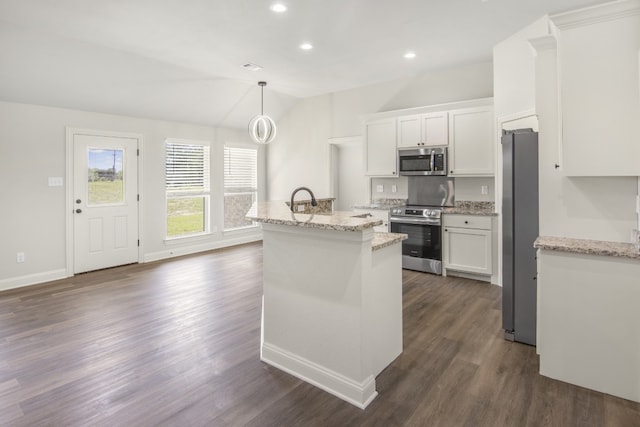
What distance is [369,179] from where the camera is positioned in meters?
6.12

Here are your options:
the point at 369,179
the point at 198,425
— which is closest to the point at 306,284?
the point at 198,425

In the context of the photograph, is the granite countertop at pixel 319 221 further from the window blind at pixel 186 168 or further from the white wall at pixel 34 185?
the window blind at pixel 186 168

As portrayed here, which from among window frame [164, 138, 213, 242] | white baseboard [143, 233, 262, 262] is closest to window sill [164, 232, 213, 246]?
window frame [164, 138, 213, 242]

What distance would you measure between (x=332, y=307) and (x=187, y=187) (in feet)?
17.0

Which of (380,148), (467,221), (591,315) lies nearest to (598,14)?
(591,315)

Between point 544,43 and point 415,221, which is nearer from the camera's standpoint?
point 544,43

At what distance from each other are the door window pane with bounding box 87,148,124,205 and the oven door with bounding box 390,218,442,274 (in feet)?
14.2

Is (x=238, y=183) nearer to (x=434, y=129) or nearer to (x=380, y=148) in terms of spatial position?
(x=380, y=148)

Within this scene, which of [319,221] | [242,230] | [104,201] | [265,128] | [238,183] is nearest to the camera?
[319,221]

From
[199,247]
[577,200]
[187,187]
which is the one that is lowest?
[199,247]

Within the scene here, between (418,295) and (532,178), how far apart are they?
1.87m

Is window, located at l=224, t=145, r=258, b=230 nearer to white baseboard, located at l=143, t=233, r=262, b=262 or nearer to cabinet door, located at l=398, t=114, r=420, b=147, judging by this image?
white baseboard, located at l=143, t=233, r=262, b=262

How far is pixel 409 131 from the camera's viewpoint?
208 inches

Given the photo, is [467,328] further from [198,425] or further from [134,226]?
[134,226]
